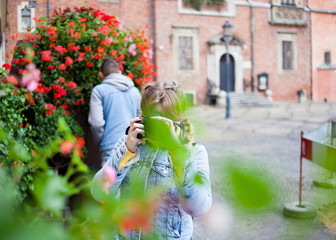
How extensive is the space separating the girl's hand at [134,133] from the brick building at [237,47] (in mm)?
17080

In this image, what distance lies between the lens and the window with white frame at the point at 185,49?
19984mm

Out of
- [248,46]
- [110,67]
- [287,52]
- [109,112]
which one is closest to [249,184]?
[109,112]

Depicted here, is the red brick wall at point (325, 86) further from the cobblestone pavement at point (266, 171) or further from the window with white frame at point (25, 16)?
the window with white frame at point (25, 16)

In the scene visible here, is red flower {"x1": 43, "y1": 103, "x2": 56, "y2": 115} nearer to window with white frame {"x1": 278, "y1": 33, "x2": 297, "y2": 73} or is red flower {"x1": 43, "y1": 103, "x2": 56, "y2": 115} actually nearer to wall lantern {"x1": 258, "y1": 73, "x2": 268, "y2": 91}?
wall lantern {"x1": 258, "y1": 73, "x2": 268, "y2": 91}

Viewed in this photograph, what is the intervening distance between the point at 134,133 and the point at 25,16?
233 cm

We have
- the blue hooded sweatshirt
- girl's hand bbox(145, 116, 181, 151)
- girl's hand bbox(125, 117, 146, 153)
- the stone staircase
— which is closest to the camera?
girl's hand bbox(145, 116, 181, 151)

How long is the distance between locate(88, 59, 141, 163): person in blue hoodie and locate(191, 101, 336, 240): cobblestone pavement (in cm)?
76

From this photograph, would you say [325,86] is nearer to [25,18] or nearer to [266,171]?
[25,18]

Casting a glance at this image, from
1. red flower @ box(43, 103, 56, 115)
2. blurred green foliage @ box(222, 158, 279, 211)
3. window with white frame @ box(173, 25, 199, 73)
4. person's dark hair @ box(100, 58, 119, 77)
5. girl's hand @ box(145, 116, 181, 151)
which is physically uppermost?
window with white frame @ box(173, 25, 199, 73)

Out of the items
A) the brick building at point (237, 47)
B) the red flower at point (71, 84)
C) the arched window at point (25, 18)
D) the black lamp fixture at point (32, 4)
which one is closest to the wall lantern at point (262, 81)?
the brick building at point (237, 47)

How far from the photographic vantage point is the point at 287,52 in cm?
2284

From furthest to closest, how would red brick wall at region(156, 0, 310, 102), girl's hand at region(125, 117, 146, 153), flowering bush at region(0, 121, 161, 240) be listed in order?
red brick wall at region(156, 0, 310, 102)
girl's hand at region(125, 117, 146, 153)
flowering bush at region(0, 121, 161, 240)

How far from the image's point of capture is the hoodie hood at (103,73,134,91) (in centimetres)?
358

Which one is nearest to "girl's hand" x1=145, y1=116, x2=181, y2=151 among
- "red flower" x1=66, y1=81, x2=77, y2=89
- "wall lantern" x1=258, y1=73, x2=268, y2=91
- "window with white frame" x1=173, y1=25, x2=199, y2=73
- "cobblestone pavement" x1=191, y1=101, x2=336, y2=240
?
"cobblestone pavement" x1=191, y1=101, x2=336, y2=240
